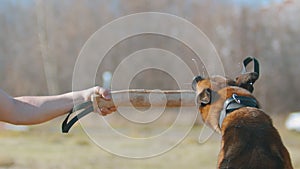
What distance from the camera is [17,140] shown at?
2494 centimetres

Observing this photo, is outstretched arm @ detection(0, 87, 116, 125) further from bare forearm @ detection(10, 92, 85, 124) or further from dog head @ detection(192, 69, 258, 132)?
dog head @ detection(192, 69, 258, 132)

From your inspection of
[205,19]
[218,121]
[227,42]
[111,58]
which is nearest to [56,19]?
[111,58]

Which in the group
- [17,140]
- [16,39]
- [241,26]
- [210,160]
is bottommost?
[210,160]

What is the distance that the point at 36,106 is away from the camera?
466 centimetres

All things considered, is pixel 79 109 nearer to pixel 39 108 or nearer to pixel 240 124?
pixel 39 108

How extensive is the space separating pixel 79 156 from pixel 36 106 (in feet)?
47.3

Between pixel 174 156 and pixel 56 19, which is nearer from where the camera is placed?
pixel 174 156

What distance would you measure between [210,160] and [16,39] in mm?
Answer: 38932

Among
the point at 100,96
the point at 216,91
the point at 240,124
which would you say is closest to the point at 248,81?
the point at 216,91

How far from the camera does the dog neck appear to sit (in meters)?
4.70

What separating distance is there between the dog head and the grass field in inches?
442

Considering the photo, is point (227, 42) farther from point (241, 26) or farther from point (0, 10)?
point (0, 10)

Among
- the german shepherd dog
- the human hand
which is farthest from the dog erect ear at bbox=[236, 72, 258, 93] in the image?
the human hand

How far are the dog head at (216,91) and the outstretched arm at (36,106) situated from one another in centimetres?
74
